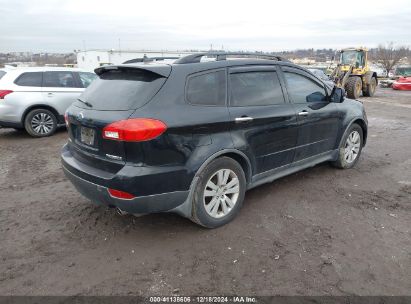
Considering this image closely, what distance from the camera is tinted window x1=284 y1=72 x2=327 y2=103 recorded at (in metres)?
4.49

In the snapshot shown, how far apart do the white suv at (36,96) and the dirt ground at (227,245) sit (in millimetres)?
3327

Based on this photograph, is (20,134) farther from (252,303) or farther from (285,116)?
(252,303)

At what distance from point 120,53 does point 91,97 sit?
153 ft

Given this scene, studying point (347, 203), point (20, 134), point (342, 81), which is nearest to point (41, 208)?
point (347, 203)

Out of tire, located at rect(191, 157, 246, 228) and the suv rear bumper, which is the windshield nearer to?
tire, located at rect(191, 157, 246, 228)

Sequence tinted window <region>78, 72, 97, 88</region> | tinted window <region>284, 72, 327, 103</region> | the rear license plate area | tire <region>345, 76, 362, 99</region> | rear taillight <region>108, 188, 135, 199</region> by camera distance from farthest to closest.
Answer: tire <region>345, 76, 362, 99</region> → tinted window <region>78, 72, 97, 88</region> → tinted window <region>284, 72, 327, 103</region> → the rear license plate area → rear taillight <region>108, 188, 135, 199</region>

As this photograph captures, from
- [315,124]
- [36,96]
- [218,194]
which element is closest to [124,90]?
[218,194]

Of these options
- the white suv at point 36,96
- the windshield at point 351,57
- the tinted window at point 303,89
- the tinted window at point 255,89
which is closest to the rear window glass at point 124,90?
the tinted window at point 255,89

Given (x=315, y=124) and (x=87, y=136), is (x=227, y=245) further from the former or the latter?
(x=315, y=124)

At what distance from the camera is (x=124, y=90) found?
11.2ft

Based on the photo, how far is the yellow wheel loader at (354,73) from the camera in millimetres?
18156

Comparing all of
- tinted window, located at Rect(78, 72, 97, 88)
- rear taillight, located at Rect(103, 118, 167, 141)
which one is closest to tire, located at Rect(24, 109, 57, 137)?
tinted window, located at Rect(78, 72, 97, 88)

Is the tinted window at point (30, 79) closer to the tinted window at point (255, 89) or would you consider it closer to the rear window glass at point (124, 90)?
the rear window glass at point (124, 90)

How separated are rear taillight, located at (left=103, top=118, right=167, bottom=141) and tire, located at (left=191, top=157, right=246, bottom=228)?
645 mm
